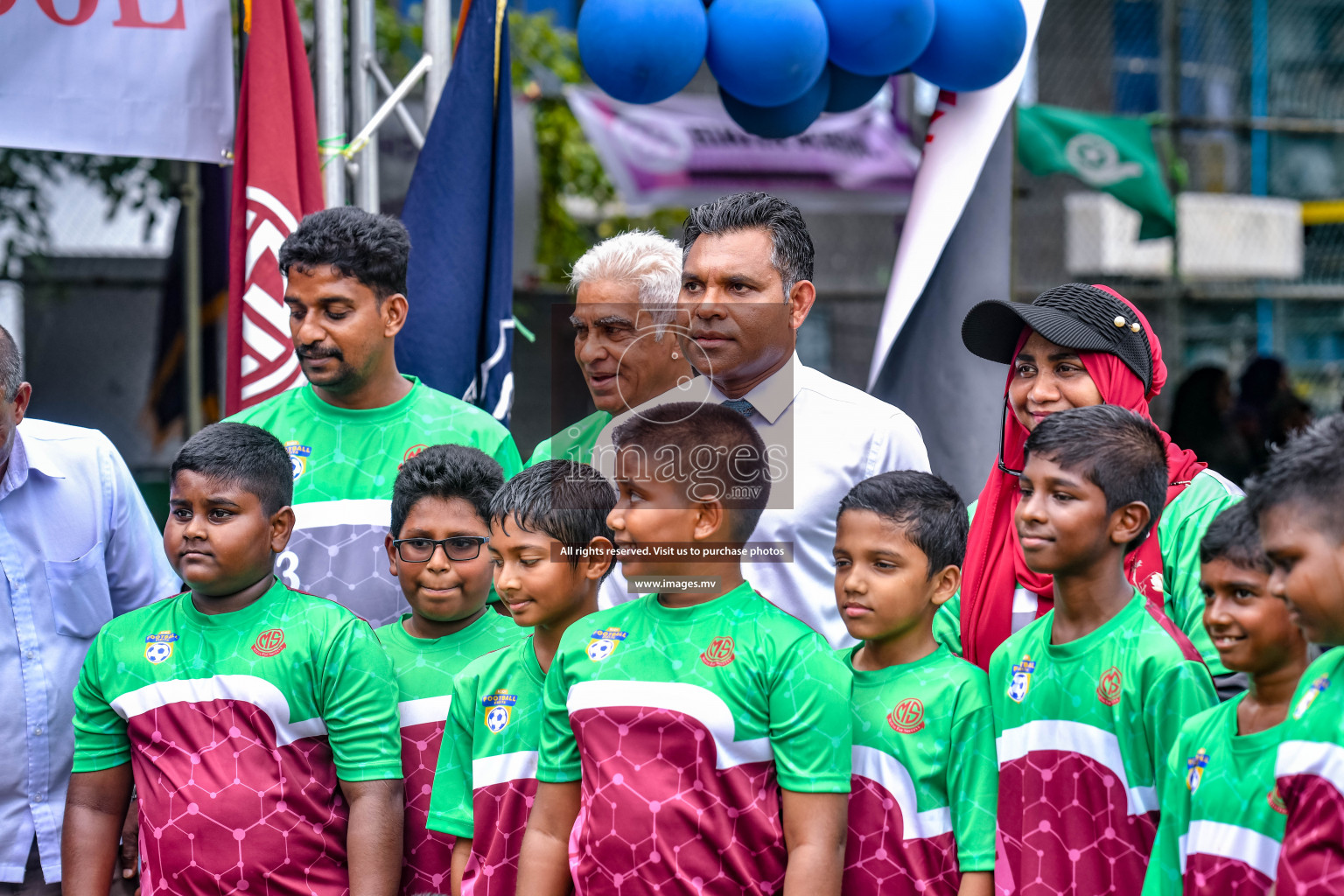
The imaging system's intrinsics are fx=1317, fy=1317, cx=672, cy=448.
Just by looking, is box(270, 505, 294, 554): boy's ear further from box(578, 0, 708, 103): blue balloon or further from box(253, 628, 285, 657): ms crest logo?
box(578, 0, 708, 103): blue balloon

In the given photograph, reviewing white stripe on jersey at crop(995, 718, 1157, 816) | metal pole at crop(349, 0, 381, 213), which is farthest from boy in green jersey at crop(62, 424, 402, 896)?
metal pole at crop(349, 0, 381, 213)

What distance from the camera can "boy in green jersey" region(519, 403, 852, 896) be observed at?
2180 millimetres

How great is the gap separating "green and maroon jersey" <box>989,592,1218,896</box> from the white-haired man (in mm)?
1075

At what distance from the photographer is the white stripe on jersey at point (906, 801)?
2275 mm

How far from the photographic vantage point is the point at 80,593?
2939 millimetres

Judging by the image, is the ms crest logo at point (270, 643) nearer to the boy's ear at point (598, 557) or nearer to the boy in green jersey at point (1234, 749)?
the boy's ear at point (598, 557)

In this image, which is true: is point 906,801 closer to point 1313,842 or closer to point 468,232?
point 1313,842

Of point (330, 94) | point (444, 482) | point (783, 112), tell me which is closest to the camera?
point (444, 482)

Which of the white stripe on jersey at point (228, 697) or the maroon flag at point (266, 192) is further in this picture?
the maroon flag at point (266, 192)

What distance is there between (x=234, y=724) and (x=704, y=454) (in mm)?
1048

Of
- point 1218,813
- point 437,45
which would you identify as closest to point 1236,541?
point 1218,813

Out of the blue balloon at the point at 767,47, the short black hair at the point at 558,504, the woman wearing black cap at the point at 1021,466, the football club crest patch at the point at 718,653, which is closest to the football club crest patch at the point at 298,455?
the short black hair at the point at 558,504

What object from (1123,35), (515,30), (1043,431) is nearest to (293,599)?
(1043,431)

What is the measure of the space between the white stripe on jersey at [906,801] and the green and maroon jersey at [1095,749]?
0.35 feet
